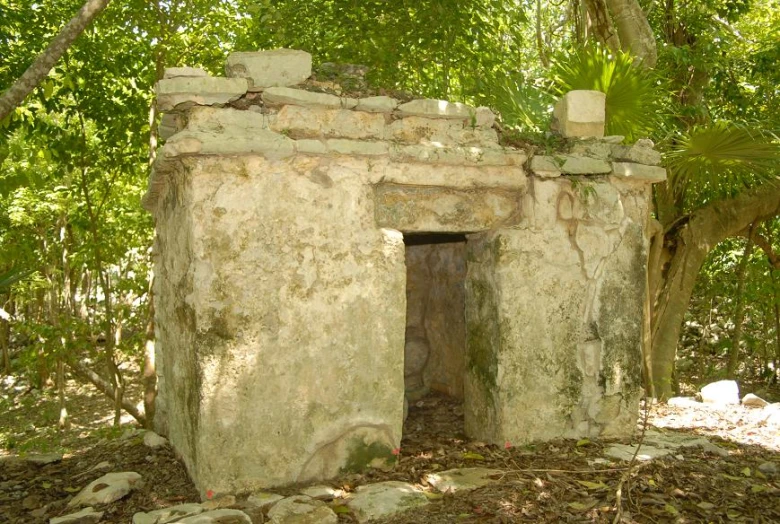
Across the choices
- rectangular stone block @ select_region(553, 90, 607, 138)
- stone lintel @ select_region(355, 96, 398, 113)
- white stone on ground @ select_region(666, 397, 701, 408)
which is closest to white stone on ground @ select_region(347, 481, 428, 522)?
stone lintel @ select_region(355, 96, 398, 113)

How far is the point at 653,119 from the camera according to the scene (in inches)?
192

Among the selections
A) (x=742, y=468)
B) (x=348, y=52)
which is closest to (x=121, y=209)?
(x=348, y=52)

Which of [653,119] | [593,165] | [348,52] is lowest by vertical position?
[593,165]

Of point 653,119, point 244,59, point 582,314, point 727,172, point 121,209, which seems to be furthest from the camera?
point 121,209

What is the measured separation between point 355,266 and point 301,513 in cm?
127

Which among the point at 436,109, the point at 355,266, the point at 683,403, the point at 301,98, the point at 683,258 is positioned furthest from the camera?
the point at 683,258

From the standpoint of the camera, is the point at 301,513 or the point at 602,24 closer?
the point at 301,513

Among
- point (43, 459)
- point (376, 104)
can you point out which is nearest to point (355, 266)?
point (376, 104)

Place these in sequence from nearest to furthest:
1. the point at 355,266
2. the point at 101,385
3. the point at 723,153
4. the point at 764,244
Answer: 1. the point at 355,266
2. the point at 723,153
3. the point at 101,385
4. the point at 764,244

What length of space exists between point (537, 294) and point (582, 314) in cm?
35

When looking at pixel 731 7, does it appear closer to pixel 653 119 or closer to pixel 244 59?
pixel 653 119

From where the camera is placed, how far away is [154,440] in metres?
4.33

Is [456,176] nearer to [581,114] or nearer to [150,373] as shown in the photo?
[581,114]

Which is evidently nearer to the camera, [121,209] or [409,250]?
[409,250]
